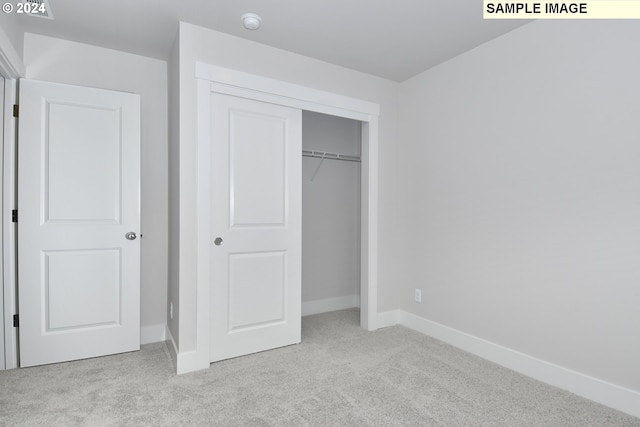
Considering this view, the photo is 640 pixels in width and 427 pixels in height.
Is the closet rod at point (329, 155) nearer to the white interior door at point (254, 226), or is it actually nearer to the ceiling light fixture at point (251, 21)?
the white interior door at point (254, 226)

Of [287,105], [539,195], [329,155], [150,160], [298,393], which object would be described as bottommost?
[298,393]

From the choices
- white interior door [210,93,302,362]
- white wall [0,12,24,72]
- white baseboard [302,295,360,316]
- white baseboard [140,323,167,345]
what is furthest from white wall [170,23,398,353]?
white wall [0,12,24,72]

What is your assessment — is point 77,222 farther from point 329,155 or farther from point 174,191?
A: point 329,155

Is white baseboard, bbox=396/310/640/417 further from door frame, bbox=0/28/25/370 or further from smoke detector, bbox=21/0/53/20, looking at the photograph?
smoke detector, bbox=21/0/53/20

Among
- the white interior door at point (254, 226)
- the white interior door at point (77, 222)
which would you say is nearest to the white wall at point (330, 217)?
the white interior door at point (254, 226)

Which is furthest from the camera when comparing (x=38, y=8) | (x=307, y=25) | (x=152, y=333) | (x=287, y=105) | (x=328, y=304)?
(x=328, y=304)

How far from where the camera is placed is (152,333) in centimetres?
301

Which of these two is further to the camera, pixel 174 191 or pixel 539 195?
pixel 174 191

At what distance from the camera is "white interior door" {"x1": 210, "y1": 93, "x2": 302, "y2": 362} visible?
102 inches

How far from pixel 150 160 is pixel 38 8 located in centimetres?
123

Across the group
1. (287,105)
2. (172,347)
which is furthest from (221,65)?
(172,347)

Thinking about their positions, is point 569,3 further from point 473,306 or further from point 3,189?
point 3,189

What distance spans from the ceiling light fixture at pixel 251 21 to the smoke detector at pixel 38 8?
1.23m

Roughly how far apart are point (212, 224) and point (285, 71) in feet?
4.59
